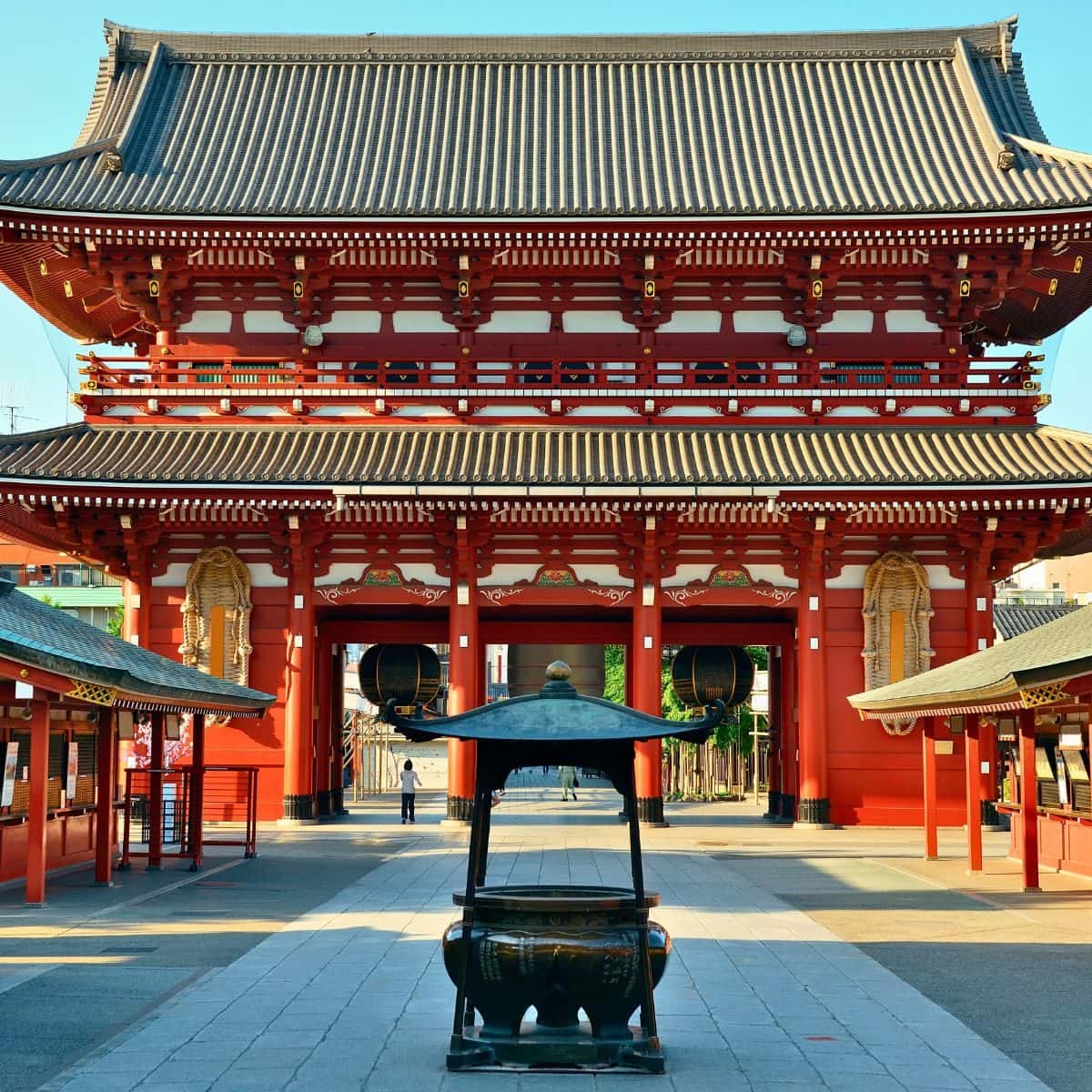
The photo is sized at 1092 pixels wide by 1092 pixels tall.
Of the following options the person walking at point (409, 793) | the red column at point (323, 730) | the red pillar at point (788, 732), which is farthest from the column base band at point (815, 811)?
the red column at point (323, 730)

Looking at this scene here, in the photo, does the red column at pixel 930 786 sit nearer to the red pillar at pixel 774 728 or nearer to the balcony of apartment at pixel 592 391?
the balcony of apartment at pixel 592 391

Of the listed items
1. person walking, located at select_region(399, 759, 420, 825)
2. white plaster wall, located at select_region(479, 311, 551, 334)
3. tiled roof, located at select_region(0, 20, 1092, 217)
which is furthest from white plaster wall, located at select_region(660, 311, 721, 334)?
person walking, located at select_region(399, 759, 420, 825)

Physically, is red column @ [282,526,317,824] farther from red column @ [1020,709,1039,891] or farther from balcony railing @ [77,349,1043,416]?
red column @ [1020,709,1039,891]

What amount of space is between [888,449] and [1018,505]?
2.72 m

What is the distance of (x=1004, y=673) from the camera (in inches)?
654

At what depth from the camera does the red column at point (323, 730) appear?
98.0 ft

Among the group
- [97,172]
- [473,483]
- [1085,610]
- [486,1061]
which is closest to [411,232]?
[473,483]

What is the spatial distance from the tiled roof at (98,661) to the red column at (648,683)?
8.36 m

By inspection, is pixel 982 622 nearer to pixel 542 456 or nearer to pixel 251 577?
pixel 542 456

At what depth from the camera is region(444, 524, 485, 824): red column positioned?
89.2 feet

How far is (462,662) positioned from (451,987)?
15.4 meters

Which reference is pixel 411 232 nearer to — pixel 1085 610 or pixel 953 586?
pixel 953 586

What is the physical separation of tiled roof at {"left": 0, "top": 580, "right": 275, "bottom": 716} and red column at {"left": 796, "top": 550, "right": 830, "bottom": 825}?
11.3 metres

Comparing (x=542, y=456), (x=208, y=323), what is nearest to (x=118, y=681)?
(x=542, y=456)
